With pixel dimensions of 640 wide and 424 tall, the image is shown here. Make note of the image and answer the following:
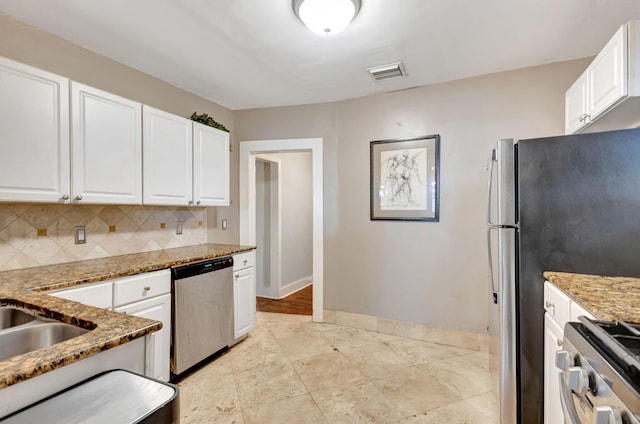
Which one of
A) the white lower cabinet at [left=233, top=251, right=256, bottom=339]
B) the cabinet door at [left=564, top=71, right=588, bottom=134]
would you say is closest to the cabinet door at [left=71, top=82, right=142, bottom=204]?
the white lower cabinet at [left=233, top=251, right=256, bottom=339]

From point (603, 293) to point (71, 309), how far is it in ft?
6.59

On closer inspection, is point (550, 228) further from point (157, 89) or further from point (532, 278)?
point (157, 89)

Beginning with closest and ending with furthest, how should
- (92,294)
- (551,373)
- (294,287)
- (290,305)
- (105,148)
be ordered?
(551,373) → (92,294) → (105,148) → (290,305) → (294,287)

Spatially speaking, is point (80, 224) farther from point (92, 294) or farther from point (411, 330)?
point (411, 330)

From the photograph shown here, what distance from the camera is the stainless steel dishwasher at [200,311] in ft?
7.09

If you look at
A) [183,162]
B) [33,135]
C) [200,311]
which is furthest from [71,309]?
[183,162]

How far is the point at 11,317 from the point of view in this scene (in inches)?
50.3

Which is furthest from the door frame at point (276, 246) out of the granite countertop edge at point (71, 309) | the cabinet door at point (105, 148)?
the cabinet door at point (105, 148)

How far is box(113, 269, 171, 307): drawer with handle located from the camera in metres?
1.81

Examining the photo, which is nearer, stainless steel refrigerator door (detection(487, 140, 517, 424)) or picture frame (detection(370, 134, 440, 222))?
stainless steel refrigerator door (detection(487, 140, 517, 424))

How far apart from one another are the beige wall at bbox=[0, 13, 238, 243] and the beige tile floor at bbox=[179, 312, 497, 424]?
1515 millimetres

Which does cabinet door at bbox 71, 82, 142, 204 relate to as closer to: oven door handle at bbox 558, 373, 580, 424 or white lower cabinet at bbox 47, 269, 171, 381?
white lower cabinet at bbox 47, 269, 171, 381

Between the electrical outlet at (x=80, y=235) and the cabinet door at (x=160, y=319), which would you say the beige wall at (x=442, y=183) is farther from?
the electrical outlet at (x=80, y=235)

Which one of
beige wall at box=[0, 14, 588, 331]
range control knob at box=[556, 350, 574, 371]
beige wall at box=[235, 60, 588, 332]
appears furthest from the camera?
beige wall at box=[235, 60, 588, 332]
